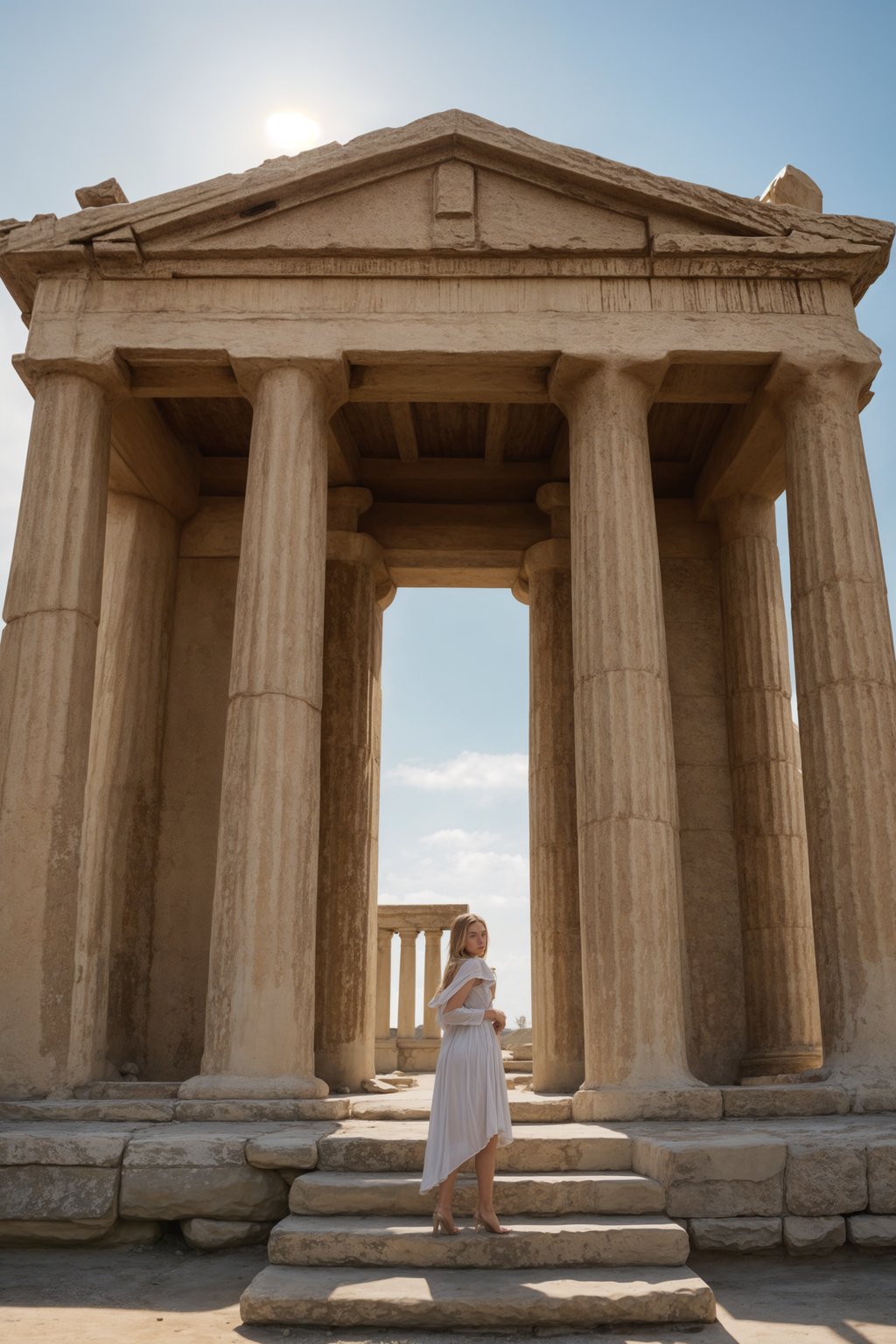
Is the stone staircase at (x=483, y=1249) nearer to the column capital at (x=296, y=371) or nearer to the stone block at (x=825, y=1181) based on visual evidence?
the stone block at (x=825, y=1181)

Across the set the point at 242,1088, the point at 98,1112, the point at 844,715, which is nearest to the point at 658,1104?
the point at 242,1088

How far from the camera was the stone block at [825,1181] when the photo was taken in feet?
30.5

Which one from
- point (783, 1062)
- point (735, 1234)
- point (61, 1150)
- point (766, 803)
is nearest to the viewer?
point (735, 1234)

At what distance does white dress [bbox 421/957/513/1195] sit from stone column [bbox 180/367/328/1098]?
14.9ft

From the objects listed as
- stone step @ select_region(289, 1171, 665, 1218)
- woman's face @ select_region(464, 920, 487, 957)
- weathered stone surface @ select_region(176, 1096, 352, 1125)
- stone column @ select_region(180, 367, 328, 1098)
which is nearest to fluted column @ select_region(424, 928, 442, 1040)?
stone column @ select_region(180, 367, 328, 1098)

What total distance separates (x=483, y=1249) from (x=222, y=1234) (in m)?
2.54

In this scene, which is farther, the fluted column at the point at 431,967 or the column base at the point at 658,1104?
the fluted column at the point at 431,967

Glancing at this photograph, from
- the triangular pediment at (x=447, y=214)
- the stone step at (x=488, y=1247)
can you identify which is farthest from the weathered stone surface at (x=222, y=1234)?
the triangular pediment at (x=447, y=214)

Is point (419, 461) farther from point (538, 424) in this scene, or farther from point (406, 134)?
point (406, 134)

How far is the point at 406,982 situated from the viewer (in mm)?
34031

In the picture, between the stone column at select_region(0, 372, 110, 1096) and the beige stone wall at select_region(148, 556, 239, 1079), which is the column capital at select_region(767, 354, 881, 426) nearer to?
the stone column at select_region(0, 372, 110, 1096)

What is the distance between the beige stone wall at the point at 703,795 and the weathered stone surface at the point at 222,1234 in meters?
8.65

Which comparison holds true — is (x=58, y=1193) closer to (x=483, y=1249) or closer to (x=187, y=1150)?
(x=187, y=1150)

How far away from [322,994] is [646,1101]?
281 inches
